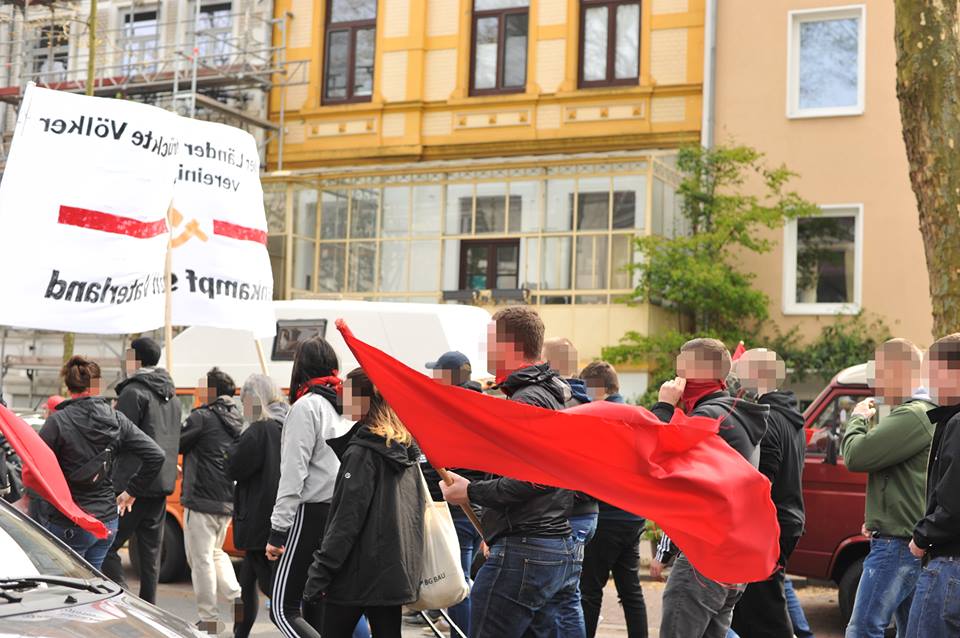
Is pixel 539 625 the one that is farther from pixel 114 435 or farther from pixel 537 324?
pixel 114 435

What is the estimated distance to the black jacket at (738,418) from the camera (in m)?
6.23

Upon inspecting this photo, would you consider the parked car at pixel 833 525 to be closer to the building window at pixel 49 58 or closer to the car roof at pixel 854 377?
the car roof at pixel 854 377

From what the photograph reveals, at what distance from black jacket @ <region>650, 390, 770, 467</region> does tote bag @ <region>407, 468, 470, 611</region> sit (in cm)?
135

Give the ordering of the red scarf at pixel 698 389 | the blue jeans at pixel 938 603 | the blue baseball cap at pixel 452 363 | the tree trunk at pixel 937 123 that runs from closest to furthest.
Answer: the blue jeans at pixel 938 603 < the red scarf at pixel 698 389 < the blue baseball cap at pixel 452 363 < the tree trunk at pixel 937 123

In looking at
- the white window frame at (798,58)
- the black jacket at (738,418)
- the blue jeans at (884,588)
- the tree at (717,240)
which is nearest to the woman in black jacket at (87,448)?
the black jacket at (738,418)

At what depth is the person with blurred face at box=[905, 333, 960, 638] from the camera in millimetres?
5473

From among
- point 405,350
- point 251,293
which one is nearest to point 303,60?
point 405,350

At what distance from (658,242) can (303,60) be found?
28.9 ft

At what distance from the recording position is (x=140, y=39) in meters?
27.0

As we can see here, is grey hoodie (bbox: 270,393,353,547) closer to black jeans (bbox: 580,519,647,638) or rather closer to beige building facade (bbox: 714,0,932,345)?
black jeans (bbox: 580,519,647,638)

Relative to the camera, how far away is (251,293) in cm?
1107

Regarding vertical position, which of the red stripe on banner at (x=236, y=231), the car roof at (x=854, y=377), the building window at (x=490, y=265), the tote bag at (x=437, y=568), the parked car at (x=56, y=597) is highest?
the building window at (x=490, y=265)

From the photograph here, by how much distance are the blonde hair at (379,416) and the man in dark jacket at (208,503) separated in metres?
3.16

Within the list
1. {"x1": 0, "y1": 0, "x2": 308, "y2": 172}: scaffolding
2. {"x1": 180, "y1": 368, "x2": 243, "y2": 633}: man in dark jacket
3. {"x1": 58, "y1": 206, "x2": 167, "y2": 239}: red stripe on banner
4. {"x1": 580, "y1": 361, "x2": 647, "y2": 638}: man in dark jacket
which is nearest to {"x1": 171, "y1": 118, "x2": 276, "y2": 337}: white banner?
{"x1": 58, "y1": 206, "x2": 167, "y2": 239}: red stripe on banner
